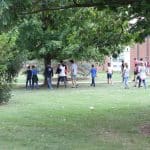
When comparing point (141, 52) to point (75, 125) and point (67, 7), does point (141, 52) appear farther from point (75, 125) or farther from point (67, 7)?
point (67, 7)

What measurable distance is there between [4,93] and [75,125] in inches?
327

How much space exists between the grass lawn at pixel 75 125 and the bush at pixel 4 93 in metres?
0.37

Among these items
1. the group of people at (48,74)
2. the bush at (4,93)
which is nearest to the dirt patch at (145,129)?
the bush at (4,93)

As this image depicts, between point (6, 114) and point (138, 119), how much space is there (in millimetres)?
4395

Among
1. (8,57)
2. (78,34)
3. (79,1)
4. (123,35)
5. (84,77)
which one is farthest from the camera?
(84,77)

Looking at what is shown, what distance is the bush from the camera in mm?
22966

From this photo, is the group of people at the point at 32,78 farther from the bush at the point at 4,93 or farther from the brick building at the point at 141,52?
the brick building at the point at 141,52

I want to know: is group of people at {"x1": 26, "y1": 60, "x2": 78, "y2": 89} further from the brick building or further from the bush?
the brick building

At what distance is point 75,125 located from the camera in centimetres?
1544

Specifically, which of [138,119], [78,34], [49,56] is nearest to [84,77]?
[49,56]

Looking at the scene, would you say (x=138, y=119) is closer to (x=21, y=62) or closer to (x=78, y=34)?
(x=78, y=34)

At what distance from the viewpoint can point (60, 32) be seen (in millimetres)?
34719

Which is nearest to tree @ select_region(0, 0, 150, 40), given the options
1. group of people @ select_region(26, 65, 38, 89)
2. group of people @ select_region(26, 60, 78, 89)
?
group of people @ select_region(26, 60, 78, 89)

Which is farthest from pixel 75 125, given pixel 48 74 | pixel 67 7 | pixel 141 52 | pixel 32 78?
pixel 141 52
